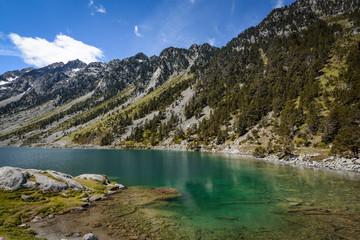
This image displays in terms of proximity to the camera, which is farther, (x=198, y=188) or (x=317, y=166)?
(x=317, y=166)

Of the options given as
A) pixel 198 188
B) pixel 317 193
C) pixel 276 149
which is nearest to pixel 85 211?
pixel 198 188

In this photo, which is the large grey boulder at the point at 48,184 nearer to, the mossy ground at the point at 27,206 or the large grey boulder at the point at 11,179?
the mossy ground at the point at 27,206

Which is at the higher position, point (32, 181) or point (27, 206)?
point (32, 181)

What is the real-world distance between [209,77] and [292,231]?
19371 cm

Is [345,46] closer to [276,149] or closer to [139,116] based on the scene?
[276,149]

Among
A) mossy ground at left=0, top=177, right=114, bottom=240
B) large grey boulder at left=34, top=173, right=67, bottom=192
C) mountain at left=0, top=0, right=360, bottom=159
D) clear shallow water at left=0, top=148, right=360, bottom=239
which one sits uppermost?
mountain at left=0, top=0, right=360, bottom=159

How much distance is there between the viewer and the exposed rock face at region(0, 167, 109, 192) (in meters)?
24.3

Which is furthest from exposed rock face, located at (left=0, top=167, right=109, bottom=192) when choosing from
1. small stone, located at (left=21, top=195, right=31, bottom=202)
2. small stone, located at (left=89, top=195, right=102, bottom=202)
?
small stone, located at (left=89, top=195, right=102, bottom=202)

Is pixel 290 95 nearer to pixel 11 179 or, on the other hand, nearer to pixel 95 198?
pixel 95 198

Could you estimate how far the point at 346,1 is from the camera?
19288 cm

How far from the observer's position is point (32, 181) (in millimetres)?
26328

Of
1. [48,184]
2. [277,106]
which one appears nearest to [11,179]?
[48,184]

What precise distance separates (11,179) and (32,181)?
7.97ft

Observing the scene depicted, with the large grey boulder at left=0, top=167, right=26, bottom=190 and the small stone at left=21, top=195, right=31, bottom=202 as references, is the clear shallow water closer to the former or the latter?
the small stone at left=21, top=195, right=31, bottom=202
